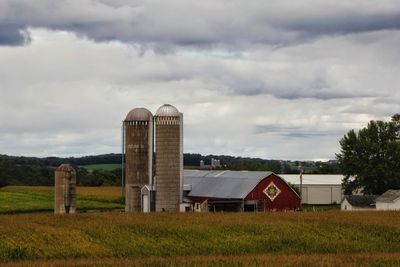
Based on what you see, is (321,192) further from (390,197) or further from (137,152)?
(137,152)

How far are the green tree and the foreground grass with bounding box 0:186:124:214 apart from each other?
22.8 meters

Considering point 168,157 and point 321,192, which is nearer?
point 168,157

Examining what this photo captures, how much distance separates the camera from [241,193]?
55969mm

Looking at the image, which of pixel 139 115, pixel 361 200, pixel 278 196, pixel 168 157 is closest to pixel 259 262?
pixel 168 157

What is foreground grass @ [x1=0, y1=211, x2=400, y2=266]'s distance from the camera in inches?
1200

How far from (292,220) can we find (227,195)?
18071mm

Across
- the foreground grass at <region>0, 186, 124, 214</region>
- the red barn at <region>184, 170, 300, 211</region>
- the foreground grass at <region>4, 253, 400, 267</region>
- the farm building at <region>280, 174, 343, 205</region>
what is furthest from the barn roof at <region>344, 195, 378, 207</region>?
the foreground grass at <region>4, 253, 400, 267</region>

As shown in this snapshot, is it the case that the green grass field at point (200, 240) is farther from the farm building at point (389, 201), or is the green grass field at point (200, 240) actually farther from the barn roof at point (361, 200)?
the barn roof at point (361, 200)

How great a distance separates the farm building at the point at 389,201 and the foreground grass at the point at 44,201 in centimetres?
2360

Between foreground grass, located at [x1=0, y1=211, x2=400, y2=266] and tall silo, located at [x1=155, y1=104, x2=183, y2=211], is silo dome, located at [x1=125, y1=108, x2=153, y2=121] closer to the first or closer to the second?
tall silo, located at [x1=155, y1=104, x2=183, y2=211]

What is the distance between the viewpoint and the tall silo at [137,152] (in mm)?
54469

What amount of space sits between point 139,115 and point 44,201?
26.7 m

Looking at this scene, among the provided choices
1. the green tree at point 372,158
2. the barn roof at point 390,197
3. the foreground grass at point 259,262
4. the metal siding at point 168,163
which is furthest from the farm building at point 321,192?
the foreground grass at point 259,262

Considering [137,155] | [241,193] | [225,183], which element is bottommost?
[241,193]
